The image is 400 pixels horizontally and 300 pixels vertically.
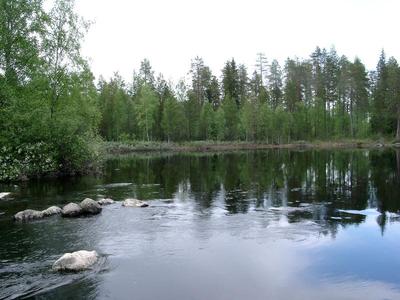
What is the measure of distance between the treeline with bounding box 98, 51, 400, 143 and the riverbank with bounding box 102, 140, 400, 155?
10.5 feet

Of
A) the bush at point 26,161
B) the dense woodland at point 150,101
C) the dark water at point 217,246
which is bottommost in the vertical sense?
the dark water at point 217,246

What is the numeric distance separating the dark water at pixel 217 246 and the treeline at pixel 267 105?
63.5 m

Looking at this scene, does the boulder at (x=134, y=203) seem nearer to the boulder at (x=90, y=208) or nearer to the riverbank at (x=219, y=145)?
the boulder at (x=90, y=208)

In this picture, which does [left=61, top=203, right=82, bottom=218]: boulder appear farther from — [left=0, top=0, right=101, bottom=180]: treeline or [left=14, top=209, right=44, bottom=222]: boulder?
[left=0, top=0, right=101, bottom=180]: treeline

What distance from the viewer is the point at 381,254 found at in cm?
1236

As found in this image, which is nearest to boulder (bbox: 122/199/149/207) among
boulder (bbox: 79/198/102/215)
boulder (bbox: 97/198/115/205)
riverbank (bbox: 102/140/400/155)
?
boulder (bbox: 97/198/115/205)

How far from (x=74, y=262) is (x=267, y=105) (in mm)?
85370

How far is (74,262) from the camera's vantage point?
36.2ft

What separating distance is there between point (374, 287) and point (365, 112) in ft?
312

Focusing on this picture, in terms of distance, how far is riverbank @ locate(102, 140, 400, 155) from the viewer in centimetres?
7938

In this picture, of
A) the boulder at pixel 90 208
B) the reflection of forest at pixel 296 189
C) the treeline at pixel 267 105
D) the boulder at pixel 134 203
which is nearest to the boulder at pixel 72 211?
the boulder at pixel 90 208

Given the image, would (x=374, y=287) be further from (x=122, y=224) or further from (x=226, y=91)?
(x=226, y=91)

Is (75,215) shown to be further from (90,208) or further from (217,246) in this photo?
(217,246)

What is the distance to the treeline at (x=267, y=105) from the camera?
3381 inches
